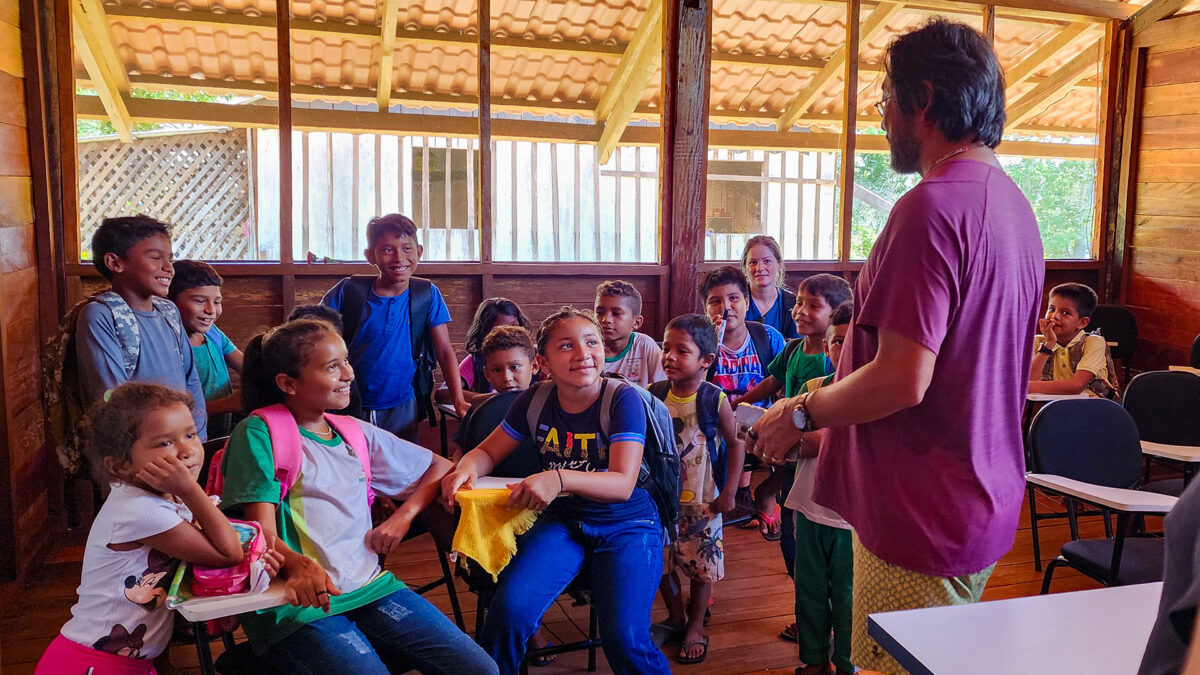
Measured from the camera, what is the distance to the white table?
3.60ft

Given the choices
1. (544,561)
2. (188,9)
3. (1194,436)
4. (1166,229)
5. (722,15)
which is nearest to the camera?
(544,561)

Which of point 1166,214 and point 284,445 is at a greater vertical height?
point 1166,214

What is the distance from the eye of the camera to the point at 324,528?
1.97 m

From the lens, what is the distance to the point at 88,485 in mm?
4156

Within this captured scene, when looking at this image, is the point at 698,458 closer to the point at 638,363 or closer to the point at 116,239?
the point at 638,363

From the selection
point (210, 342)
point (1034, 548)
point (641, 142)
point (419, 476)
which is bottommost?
point (1034, 548)

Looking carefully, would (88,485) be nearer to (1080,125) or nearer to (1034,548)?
(1034,548)

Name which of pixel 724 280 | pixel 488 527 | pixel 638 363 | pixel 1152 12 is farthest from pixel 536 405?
pixel 1152 12

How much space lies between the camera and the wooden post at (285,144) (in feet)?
14.8

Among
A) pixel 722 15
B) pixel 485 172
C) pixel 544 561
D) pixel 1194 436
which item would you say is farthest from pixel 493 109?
pixel 1194 436

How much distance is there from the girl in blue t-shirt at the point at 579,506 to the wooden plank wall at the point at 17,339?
88.6 inches

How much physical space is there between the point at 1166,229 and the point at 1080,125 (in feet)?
3.11

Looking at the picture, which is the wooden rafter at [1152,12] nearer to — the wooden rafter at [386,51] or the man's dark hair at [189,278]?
the wooden rafter at [386,51]

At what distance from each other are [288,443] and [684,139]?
3.66 m
